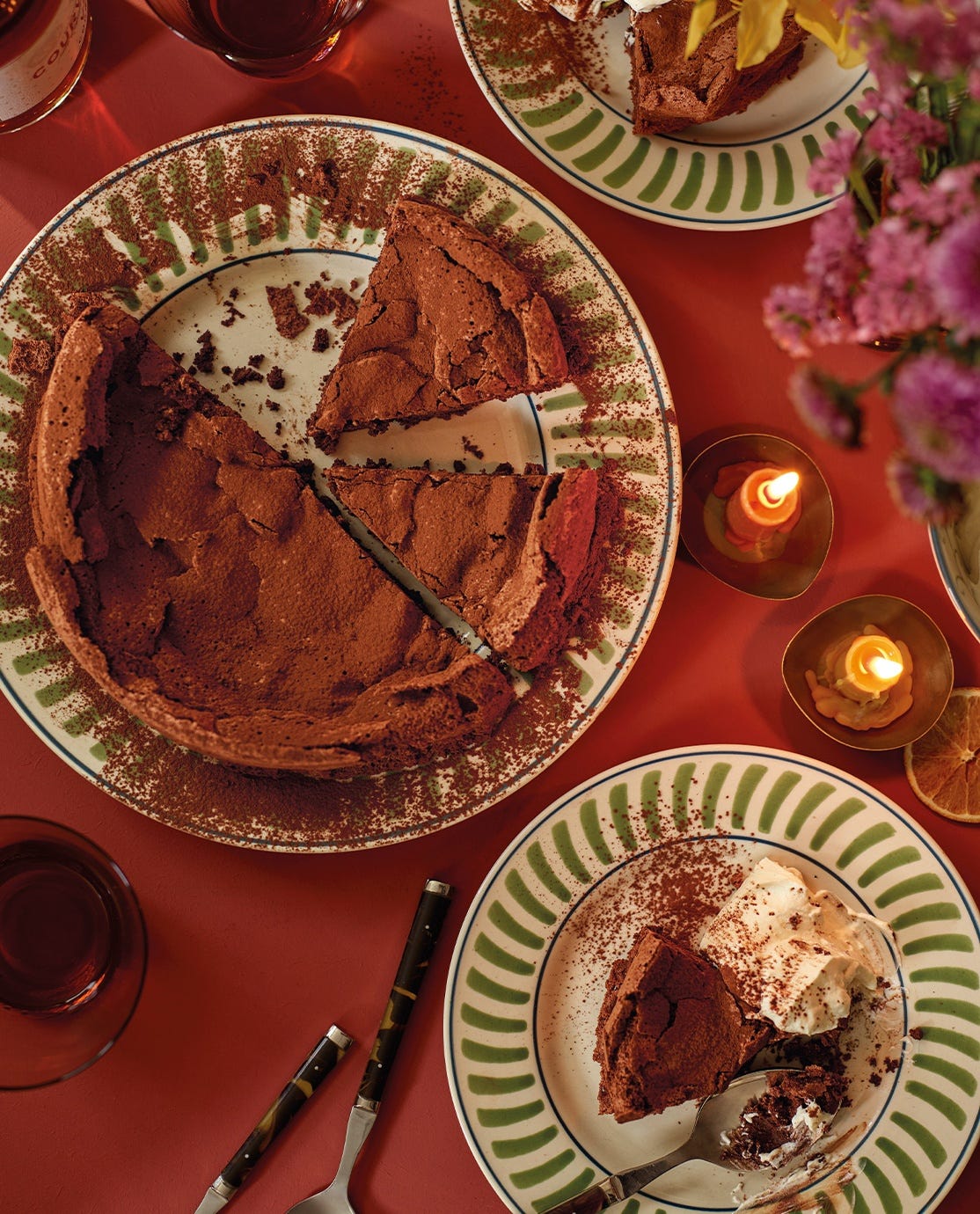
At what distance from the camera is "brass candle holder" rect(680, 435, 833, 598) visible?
264 cm

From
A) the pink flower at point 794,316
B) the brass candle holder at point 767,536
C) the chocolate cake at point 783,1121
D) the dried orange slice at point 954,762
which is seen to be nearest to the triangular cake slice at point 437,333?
the brass candle holder at point 767,536

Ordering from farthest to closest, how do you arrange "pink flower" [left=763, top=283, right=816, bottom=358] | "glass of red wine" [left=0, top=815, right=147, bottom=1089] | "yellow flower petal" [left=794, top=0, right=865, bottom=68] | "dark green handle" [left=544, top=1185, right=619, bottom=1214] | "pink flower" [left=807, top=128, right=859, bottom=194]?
1. "dark green handle" [left=544, top=1185, right=619, bottom=1214]
2. "glass of red wine" [left=0, top=815, right=147, bottom=1089]
3. "yellow flower petal" [left=794, top=0, right=865, bottom=68]
4. "pink flower" [left=807, top=128, right=859, bottom=194]
5. "pink flower" [left=763, top=283, right=816, bottom=358]

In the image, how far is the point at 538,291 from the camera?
2561 mm

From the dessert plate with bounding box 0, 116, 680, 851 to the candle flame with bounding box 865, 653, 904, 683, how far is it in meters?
0.57

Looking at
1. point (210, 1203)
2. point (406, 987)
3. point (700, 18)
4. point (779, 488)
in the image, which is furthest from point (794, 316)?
point (210, 1203)

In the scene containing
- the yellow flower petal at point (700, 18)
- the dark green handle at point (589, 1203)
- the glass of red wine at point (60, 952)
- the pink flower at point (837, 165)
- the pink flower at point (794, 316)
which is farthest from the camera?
the dark green handle at point (589, 1203)

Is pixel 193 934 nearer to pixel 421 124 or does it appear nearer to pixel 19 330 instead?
pixel 19 330

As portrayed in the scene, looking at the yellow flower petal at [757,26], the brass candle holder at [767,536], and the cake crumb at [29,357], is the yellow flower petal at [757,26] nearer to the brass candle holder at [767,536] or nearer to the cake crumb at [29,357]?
the brass candle holder at [767,536]

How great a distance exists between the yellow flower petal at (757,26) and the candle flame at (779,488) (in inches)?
36.1

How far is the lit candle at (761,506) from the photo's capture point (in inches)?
97.3

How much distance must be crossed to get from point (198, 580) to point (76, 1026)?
1128mm

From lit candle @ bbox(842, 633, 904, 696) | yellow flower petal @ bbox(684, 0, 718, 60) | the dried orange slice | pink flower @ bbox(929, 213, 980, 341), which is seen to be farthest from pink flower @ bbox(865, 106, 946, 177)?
the dried orange slice

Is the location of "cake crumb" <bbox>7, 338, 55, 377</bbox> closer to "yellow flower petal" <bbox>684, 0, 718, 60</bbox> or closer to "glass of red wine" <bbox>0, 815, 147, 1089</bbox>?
"glass of red wine" <bbox>0, 815, 147, 1089</bbox>

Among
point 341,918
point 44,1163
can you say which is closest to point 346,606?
point 341,918
